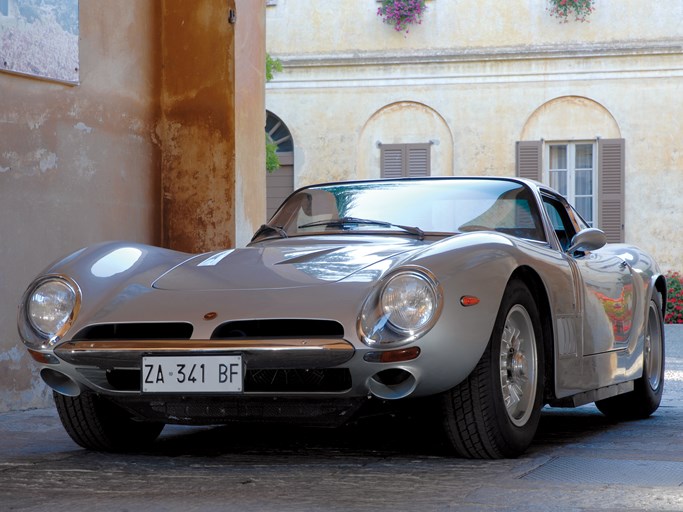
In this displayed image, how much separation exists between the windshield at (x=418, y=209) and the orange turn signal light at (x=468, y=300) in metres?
0.96

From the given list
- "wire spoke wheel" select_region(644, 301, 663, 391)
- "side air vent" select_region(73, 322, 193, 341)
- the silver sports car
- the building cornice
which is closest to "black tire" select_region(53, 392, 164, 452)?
the silver sports car

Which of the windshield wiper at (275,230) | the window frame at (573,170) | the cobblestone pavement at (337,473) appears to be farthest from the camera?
the window frame at (573,170)

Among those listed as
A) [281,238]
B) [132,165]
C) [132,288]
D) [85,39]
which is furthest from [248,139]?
[132,288]

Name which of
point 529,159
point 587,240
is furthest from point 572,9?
point 587,240

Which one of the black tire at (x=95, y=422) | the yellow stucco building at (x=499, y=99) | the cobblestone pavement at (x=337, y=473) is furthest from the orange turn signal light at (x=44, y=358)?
the yellow stucco building at (x=499, y=99)

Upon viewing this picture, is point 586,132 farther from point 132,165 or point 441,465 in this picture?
point 441,465

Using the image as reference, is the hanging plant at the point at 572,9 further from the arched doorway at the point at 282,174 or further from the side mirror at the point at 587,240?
the side mirror at the point at 587,240

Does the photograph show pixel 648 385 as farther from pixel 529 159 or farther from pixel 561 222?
pixel 529 159

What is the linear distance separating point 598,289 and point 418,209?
0.93m

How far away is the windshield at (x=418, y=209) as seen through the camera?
5348 mm

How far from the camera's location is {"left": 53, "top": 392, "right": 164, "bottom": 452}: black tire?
15.9 feet

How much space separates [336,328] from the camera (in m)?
4.21

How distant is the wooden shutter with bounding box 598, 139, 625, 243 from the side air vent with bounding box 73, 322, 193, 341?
1621 centimetres

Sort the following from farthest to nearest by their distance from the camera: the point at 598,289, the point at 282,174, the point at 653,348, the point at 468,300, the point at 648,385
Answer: the point at 282,174 → the point at 653,348 → the point at 648,385 → the point at 598,289 → the point at 468,300
